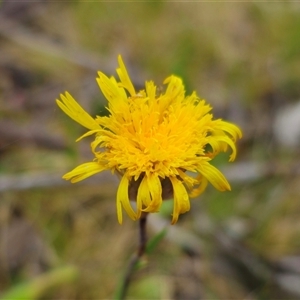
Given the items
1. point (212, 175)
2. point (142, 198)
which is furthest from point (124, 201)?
point (212, 175)

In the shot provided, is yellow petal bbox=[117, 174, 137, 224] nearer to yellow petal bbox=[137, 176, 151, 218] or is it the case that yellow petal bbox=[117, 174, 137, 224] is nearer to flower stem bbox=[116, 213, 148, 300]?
yellow petal bbox=[137, 176, 151, 218]

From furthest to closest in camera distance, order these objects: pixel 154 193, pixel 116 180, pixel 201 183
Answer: pixel 116 180 → pixel 201 183 → pixel 154 193

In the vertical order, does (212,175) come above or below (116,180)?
above

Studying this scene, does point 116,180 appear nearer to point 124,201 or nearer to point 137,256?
point 137,256

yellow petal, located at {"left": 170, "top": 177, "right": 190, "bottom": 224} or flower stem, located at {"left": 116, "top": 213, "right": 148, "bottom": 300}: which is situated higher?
yellow petal, located at {"left": 170, "top": 177, "right": 190, "bottom": 224}

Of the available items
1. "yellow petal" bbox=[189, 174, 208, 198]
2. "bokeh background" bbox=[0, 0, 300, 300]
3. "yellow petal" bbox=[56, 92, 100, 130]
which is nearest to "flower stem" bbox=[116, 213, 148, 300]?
"yellow petal" bbox=[189, 174, 208, 198]

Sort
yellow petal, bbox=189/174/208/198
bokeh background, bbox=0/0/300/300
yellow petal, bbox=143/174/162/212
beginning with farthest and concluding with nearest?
bokeh background, bbox=0/0/300/300 → yellow petal, bbox=189/174/208/198 → yellow petal, bbox=143/174/162/212

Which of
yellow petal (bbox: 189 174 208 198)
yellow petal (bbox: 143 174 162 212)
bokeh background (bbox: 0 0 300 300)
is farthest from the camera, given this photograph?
bokeh background (bbox: 0 0 300 300)
